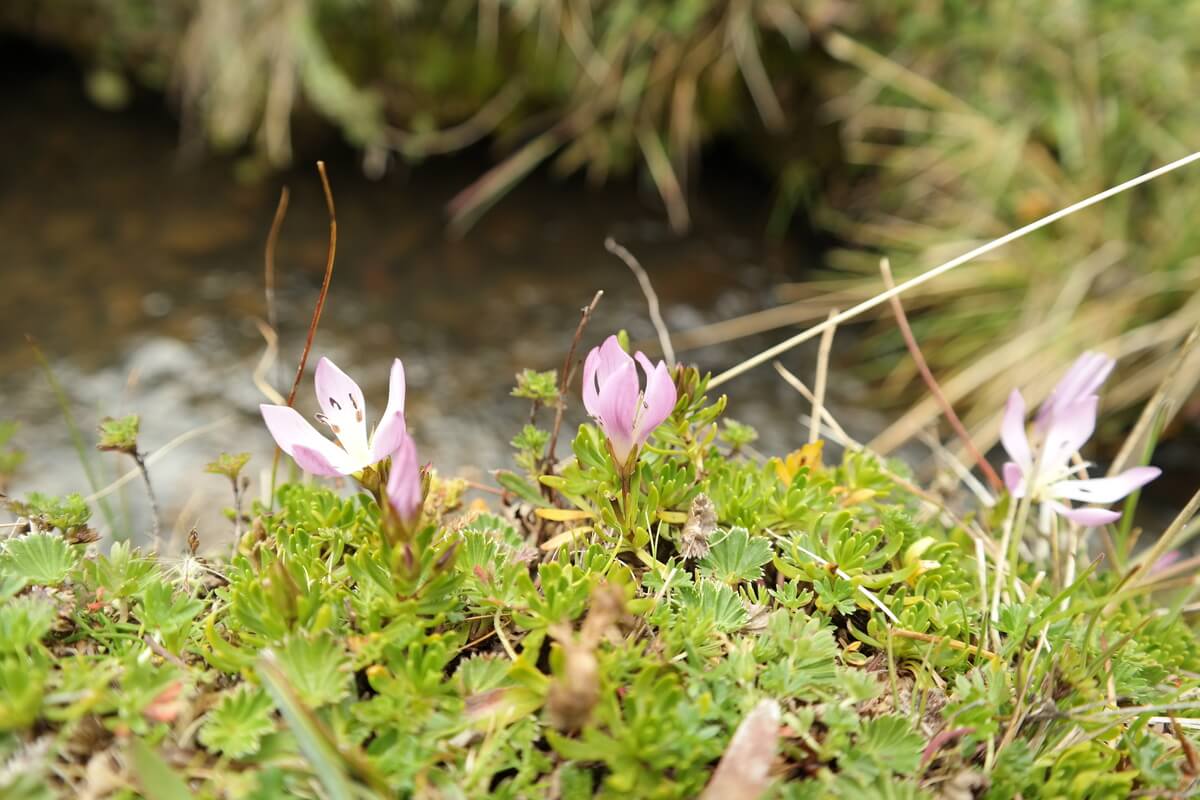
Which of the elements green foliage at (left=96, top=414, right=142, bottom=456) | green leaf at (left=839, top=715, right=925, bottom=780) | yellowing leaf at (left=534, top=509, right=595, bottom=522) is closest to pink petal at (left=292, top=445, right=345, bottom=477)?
yellowing leaf at (left=534, top=509, right=595, bottom=522)

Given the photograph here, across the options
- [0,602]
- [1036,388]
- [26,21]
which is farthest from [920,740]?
[26,21]

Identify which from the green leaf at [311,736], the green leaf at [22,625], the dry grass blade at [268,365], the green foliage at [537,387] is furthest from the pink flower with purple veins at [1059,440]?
the green leaf at [22,625]

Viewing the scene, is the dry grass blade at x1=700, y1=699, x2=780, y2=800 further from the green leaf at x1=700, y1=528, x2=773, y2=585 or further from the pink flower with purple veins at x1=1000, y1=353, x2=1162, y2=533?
the pink flower with purple veins at x1=1000, y1=353, x2=1162, y2=533

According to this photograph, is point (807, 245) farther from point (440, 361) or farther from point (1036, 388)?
point (440, 361)

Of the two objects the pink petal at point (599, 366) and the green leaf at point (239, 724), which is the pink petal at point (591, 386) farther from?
the green leaf at point (239, 724)

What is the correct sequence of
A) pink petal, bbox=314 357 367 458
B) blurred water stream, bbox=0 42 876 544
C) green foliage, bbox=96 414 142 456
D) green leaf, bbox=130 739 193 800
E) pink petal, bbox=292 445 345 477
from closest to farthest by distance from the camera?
green leaf, bbox=130 739 193 800
pink petal, bbox=292 445 345 477
pink petal, bbox=314 357 367 458
green foliage, bbox=96 414 142 456
blurred water stream, bbox=0 42 876 544

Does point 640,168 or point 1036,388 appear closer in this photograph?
point 1036,388

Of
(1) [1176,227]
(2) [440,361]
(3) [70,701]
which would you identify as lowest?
(2) [440,361]
